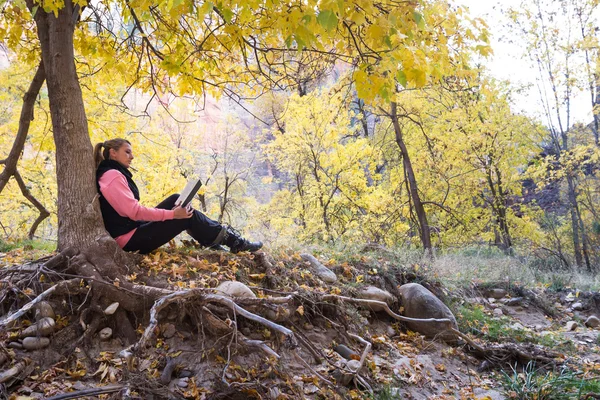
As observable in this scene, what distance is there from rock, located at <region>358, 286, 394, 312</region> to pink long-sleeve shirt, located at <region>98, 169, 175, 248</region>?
94.6 inches

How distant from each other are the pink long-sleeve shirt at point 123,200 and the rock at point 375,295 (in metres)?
2.40

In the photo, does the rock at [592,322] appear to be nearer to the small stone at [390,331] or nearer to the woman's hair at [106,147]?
the small stone at [390,331]

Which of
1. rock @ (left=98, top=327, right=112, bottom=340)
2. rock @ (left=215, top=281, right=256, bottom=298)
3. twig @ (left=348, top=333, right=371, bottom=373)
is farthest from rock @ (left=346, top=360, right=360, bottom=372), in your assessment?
rock @ (left=98, top=327, right=112, bottom=340)

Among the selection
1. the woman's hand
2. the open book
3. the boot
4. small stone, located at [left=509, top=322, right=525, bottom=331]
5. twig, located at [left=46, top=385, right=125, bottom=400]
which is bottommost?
small stone, located at [left=509, top=322, right=525, bottom=331]

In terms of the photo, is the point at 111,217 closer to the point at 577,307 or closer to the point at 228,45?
the point at 228,45

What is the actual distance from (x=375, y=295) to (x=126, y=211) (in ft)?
9.54

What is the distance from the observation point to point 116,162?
3955 mm

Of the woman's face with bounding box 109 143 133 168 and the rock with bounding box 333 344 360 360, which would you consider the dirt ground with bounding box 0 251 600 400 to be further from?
the woman's face with bounding box 109 143 133 168

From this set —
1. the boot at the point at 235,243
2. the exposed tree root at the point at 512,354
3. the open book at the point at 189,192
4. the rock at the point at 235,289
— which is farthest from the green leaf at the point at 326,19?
the exposed tree root at the point at 512,354

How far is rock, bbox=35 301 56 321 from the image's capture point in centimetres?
293

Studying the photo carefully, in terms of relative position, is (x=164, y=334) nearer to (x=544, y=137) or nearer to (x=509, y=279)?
(x=509, y=279)

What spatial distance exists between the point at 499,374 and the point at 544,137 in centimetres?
1298

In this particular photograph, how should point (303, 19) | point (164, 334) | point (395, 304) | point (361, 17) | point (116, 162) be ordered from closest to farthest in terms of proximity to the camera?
point (361, 17) < point (303, 19) < point (164, 334) < point (116, 162) < point (395, 304)

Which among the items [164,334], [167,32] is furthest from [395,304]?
[167,32]
